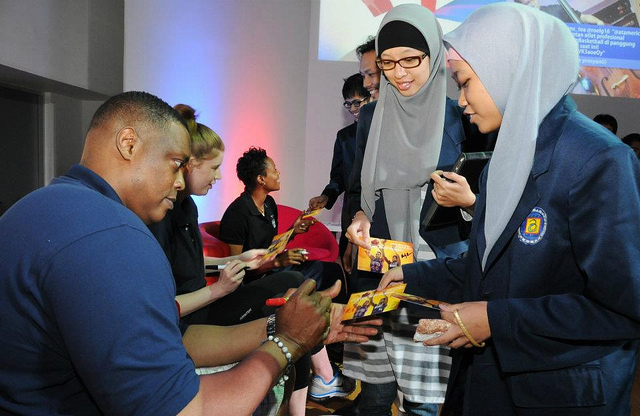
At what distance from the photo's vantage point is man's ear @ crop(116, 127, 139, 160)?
3.88 feet

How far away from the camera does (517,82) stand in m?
1.32

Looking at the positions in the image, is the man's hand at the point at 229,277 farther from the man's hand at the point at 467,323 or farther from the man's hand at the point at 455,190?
the man's hand at the point at 467,323

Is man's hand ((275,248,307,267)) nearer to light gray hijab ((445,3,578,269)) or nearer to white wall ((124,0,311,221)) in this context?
light gray hijab ((445,3,578,269))

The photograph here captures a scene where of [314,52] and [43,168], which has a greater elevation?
[314,52]

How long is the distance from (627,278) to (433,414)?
1390 mm

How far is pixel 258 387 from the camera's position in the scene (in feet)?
3.86

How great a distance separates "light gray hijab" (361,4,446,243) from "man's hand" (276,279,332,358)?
81cm

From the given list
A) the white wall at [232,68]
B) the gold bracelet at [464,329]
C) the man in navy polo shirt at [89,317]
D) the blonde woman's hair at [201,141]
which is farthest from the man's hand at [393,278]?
the white wall at [232,68]

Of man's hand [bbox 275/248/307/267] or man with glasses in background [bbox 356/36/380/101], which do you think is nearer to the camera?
man's hand [bbox 275/248/307/267]

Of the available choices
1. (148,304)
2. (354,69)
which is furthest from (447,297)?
(354,69)

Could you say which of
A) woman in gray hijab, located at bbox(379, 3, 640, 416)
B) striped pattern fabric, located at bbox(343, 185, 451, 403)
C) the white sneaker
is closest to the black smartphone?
Result: striped pattern fabric, located at bbox(343, 185, 451, 403)

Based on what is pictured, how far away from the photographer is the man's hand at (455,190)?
5.49 feet

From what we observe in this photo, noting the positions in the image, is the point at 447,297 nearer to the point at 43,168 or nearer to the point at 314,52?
the point at 314,52

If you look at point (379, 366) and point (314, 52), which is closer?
point (379, 366)
